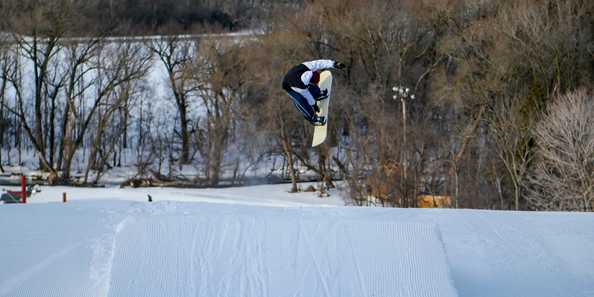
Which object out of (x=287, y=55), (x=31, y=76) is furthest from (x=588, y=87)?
(x=31, y=76)

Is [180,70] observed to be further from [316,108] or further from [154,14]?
[316,108]

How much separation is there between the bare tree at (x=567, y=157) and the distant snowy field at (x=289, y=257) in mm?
8171

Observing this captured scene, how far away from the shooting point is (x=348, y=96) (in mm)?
33469

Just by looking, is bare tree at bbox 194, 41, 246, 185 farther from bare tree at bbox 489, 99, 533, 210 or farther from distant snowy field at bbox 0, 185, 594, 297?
distant snowy field at bbox 0, 185, 594, 297

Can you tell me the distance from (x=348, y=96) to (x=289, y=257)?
2412 centimetres

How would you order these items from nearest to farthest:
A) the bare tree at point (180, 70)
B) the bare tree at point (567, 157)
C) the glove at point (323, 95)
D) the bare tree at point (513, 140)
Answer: the glove at point (323, 95) → the bare tree at point (567, 157) → the bare tree at point (513, 140) → the bare tree at point (180, 70)

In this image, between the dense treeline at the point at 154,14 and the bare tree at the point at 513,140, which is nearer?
the bare tree at the point at 513,140

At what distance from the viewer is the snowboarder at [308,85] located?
34.2ft

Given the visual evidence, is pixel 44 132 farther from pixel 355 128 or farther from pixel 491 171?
pixel 491 171

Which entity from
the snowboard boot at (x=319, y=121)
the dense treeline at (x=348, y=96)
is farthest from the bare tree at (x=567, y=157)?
the snowboard boot at (x=319, y=121)

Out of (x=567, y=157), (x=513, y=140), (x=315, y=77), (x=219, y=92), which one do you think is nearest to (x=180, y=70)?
(x=219, y=92)

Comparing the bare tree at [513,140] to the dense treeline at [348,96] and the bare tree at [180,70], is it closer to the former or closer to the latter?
the dense treeline at [348,96]

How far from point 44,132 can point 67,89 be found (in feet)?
9.71

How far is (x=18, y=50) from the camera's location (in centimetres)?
4028
